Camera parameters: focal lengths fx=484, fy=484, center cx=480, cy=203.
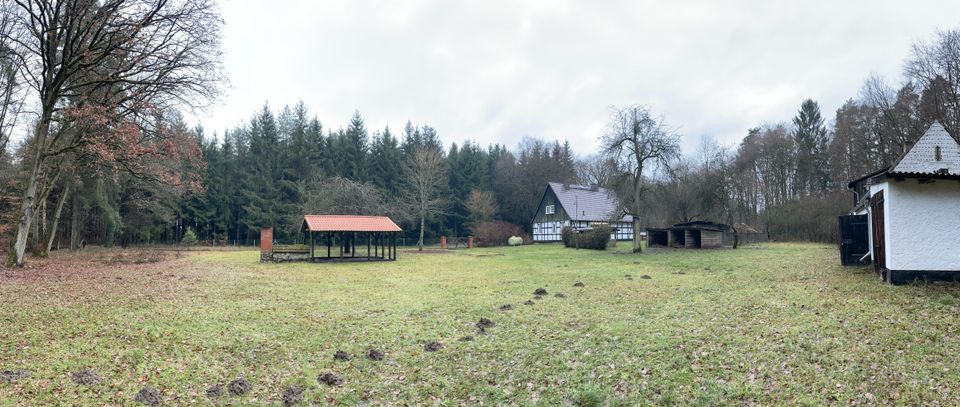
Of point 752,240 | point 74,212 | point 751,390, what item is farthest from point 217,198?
point 751,390

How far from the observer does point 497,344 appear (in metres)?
7.94

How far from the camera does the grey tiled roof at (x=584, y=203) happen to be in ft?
154

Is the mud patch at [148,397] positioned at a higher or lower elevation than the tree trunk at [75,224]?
lower

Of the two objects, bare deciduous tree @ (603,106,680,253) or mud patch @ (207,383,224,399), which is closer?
mud patch @ (207,383,224,399)

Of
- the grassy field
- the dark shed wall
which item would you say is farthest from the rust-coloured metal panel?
the dark shed wall

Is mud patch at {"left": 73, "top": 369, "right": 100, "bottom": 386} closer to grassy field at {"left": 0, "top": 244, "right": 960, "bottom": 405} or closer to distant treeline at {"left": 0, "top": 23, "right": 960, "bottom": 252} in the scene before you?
grassy field at {"left": 0, "top": 244, "right": 960, "bottom": 405}

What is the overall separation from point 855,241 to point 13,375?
66.5 feet

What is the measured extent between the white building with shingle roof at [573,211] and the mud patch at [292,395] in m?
41.2

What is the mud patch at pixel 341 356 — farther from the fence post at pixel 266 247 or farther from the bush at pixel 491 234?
the bush at pixel 491 234

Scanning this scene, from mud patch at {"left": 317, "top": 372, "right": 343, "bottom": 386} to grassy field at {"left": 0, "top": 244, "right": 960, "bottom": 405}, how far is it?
80 millimetres

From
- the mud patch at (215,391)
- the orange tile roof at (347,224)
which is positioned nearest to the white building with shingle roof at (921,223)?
the mud patch at (215,391)

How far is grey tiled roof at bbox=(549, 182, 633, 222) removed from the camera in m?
47.1

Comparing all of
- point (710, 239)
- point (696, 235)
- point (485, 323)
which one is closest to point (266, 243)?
point (485, 323)

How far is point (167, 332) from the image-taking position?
8031 mm
